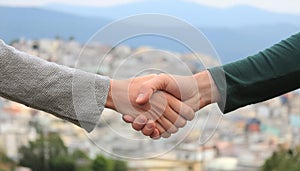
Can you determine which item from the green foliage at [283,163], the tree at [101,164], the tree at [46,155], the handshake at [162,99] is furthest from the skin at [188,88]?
the tree at [46,155]

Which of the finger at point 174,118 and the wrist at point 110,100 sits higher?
the wrist at point 110,100

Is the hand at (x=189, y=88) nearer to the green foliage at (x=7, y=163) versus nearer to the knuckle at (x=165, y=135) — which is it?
the knuckle at (x=165, y=135)

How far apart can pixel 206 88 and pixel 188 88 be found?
2 cm

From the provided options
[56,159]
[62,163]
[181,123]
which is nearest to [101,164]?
[62,163]

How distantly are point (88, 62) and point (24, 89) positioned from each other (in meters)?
0.10

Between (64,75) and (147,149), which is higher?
(64,75)

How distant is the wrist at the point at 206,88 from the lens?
0.83 m

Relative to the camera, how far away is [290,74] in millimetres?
821

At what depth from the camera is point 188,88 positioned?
84 cm

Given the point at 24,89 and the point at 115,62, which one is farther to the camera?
the point at 115,62

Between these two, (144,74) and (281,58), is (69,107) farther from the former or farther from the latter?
(281,58)

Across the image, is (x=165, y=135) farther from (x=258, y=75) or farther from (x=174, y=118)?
(x=258, y=75)

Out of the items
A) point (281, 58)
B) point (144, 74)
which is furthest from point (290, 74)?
point (144, 74)

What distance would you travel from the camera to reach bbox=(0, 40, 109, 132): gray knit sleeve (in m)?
0.77
